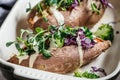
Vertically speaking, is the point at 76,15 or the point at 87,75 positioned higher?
the point at 76,15

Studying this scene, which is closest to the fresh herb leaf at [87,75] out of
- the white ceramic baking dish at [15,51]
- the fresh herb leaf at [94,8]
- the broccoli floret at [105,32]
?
the white ceramic baking dish at [15,51]

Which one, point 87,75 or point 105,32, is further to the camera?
point 105,32

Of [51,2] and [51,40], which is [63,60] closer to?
[51,40]

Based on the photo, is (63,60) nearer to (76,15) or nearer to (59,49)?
(59,49)

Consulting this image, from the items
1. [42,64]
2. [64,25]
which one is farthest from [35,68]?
[64,25]

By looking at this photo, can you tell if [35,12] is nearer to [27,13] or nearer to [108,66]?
[27,13]

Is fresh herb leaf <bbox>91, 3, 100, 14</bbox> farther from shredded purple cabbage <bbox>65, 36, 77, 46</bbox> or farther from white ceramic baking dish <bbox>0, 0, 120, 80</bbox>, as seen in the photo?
shredded purple cabbage <bbox>65, 36, 77, 46</bbox>

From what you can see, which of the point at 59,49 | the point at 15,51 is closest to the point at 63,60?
the point at 59,49
